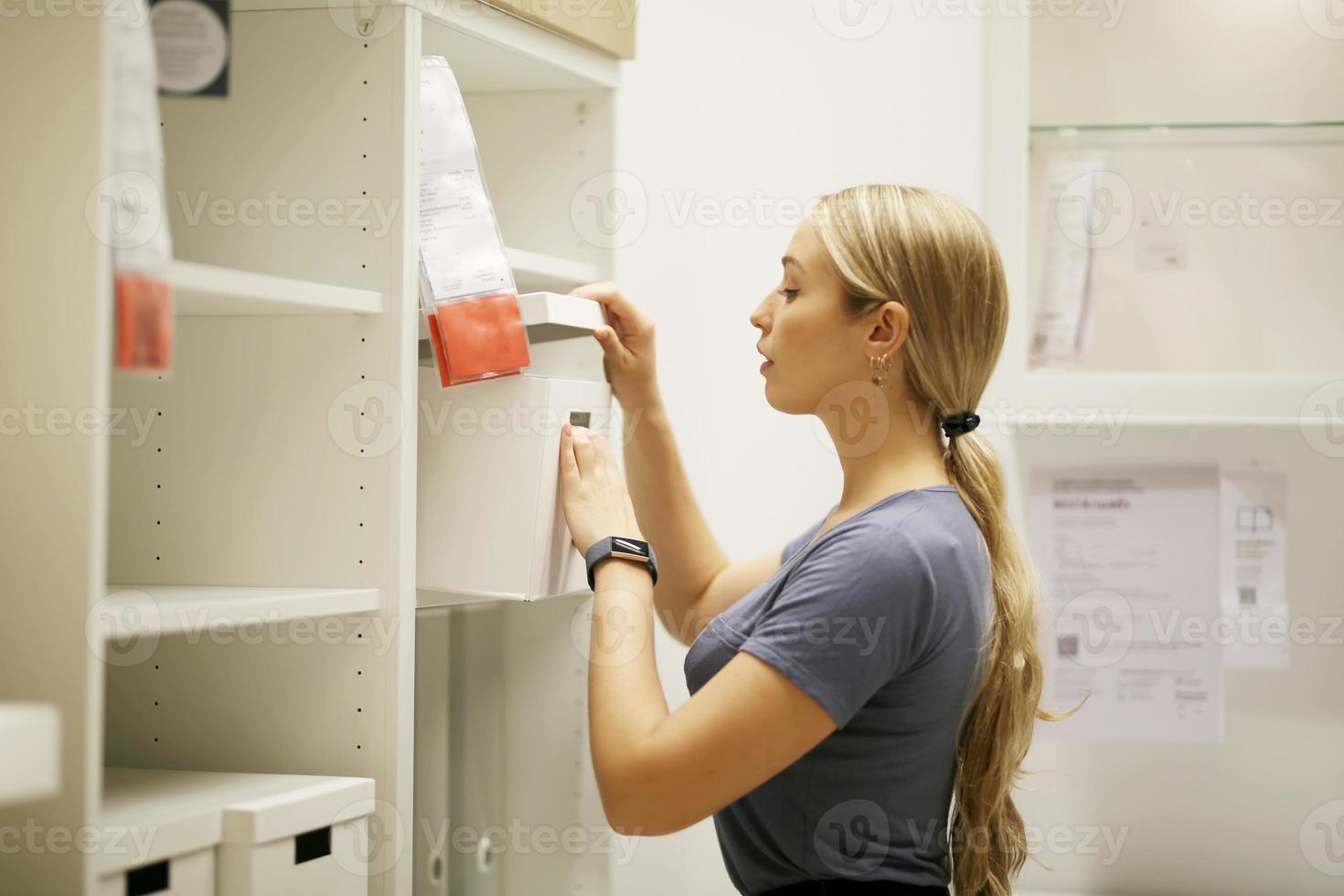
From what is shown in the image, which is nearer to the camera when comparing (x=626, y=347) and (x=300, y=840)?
(x=300, y=840)

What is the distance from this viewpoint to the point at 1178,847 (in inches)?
72.8

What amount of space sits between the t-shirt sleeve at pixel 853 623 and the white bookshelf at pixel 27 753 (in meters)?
0.60

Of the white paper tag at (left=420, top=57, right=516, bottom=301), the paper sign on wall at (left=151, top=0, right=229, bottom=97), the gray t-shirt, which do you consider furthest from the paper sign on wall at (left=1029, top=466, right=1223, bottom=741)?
the paper sign on wall at (left=151, top=0, right=229, bottom=97)

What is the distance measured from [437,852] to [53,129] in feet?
3.32

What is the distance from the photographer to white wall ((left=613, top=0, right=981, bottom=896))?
6.21ft

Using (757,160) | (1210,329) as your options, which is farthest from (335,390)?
(1210,329)

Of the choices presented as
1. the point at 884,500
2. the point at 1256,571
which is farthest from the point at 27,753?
the point at 1256,571

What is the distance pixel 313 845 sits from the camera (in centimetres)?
110

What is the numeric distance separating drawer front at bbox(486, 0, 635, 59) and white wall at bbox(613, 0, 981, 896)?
1.32 ft

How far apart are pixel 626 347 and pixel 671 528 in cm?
27

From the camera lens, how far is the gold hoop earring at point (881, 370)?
124 cm

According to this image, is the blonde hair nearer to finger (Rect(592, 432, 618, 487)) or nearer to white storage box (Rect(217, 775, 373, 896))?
finger (Rect(592, 432, 618, 487))

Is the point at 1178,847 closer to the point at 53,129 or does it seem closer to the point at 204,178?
the point at 204,178

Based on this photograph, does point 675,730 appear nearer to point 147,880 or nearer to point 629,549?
point 629,549
